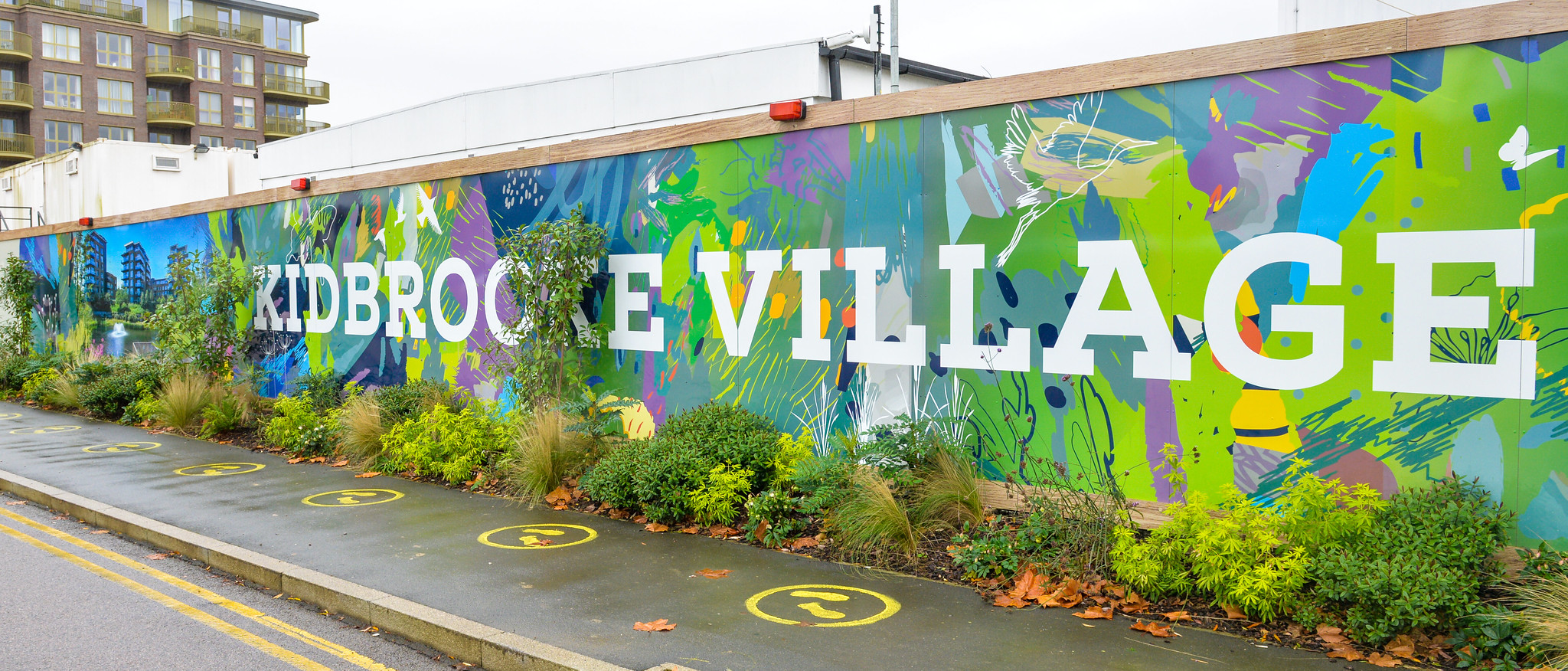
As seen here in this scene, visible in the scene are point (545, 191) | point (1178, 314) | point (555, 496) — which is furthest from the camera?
point (545, 191)

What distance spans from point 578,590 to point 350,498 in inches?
155

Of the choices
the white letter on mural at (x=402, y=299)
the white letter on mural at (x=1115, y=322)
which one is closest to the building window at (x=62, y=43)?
the white letter on mural at (x=402, y=299)

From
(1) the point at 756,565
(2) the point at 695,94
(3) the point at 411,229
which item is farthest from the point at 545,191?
(2) the point at 695,94

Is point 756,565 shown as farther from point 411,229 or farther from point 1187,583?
point 411,229

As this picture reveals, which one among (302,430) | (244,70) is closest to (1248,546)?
(302,430)

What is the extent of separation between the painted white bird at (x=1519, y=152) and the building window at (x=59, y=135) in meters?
73.0

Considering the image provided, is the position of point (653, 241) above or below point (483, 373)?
above

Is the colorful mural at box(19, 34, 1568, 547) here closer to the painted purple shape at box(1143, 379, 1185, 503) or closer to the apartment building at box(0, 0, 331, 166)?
the painted purple shape at box(1143, 379, 1185, 503)

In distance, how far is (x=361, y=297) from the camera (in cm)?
1288

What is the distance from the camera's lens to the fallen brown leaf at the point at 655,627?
5.13 m

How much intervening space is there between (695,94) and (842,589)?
15.6 m

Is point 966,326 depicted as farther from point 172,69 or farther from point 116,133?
point 172,69

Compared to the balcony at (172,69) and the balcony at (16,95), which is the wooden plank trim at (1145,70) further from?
the balcony at (172,69)

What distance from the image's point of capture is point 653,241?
922cm
